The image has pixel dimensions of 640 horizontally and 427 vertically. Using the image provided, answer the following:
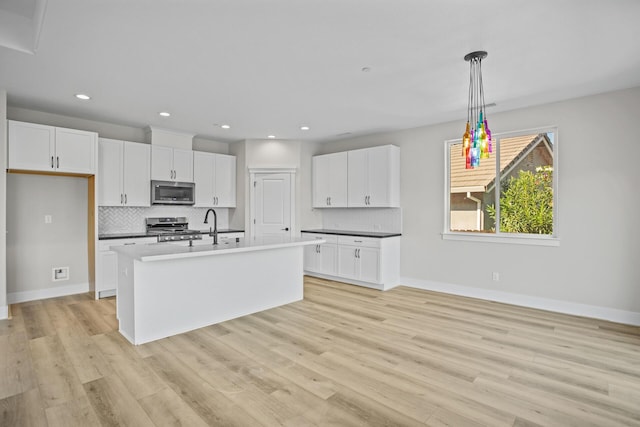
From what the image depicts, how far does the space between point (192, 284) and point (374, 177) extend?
3404 mm

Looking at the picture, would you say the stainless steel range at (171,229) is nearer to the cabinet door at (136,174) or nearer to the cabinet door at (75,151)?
the cabinet door at (136,174)

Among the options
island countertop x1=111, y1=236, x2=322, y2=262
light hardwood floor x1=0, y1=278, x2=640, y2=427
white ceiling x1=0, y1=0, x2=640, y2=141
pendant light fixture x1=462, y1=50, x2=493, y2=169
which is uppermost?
white ceiling x1=0, y1=0, x2=640, y2=141

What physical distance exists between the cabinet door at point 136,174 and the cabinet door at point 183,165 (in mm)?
418

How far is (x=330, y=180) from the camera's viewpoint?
6387 millimetres

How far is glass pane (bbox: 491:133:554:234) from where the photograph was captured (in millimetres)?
4402

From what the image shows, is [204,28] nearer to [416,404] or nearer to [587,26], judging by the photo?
[587,26]

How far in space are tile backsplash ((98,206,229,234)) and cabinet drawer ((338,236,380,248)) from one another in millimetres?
2627

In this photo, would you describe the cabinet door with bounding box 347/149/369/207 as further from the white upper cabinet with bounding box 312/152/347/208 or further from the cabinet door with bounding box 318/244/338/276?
the cabinet door with bounding box 318/244/338/276

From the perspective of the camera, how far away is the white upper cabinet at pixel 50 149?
4.14m

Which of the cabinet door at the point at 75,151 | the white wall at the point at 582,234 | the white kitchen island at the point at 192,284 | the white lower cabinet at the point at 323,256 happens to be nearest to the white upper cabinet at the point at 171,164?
the cabinet door at the point at 75,151

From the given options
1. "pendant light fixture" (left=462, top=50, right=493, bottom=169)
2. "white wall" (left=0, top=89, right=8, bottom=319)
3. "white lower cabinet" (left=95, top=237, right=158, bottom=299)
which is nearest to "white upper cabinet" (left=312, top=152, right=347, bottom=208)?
"pendant light fixture" (left=462, top=50, right=493, bottom=169)

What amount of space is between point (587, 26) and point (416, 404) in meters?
2.97

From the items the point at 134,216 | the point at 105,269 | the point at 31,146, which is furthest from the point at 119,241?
the point at 31,146

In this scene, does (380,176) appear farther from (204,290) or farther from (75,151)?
(75,151)
